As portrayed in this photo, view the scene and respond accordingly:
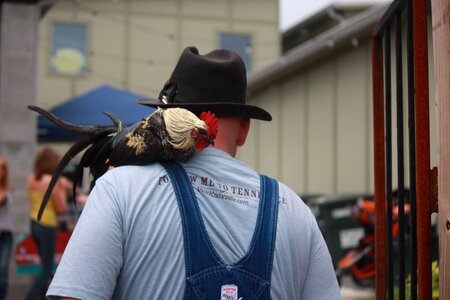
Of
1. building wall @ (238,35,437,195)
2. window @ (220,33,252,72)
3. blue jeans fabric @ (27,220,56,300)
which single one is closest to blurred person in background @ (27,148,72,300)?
blue jeans fabric @ (27,220,56,300)

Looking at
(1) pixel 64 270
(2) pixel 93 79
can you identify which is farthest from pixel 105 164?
(2) pixel 93 79

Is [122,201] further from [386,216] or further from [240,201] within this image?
[386,216]

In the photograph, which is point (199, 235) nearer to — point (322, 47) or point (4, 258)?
point (4, 258)

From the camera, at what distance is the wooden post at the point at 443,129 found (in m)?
2.34

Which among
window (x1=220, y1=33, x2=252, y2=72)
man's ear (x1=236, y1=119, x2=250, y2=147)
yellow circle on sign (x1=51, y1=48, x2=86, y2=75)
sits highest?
window (x1=220, y1=33, x2=252, y2=72)

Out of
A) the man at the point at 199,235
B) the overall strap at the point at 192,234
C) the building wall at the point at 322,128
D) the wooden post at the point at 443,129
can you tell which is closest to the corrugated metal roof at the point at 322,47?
the building wall at the point at 322,128

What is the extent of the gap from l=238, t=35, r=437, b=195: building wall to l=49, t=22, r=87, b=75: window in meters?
9.31

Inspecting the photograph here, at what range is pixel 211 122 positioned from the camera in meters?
2.15

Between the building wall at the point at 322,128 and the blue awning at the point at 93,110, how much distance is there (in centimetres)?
347

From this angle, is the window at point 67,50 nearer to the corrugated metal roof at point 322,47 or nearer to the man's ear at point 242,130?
the corrugated metal roof at point 322,47

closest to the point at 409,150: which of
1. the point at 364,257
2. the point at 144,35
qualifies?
the point at 364,257

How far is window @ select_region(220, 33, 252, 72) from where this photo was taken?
77.7 ft

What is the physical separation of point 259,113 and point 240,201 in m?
0.36

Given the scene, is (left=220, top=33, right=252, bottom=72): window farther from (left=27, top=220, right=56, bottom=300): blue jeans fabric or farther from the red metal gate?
the red metal gate
